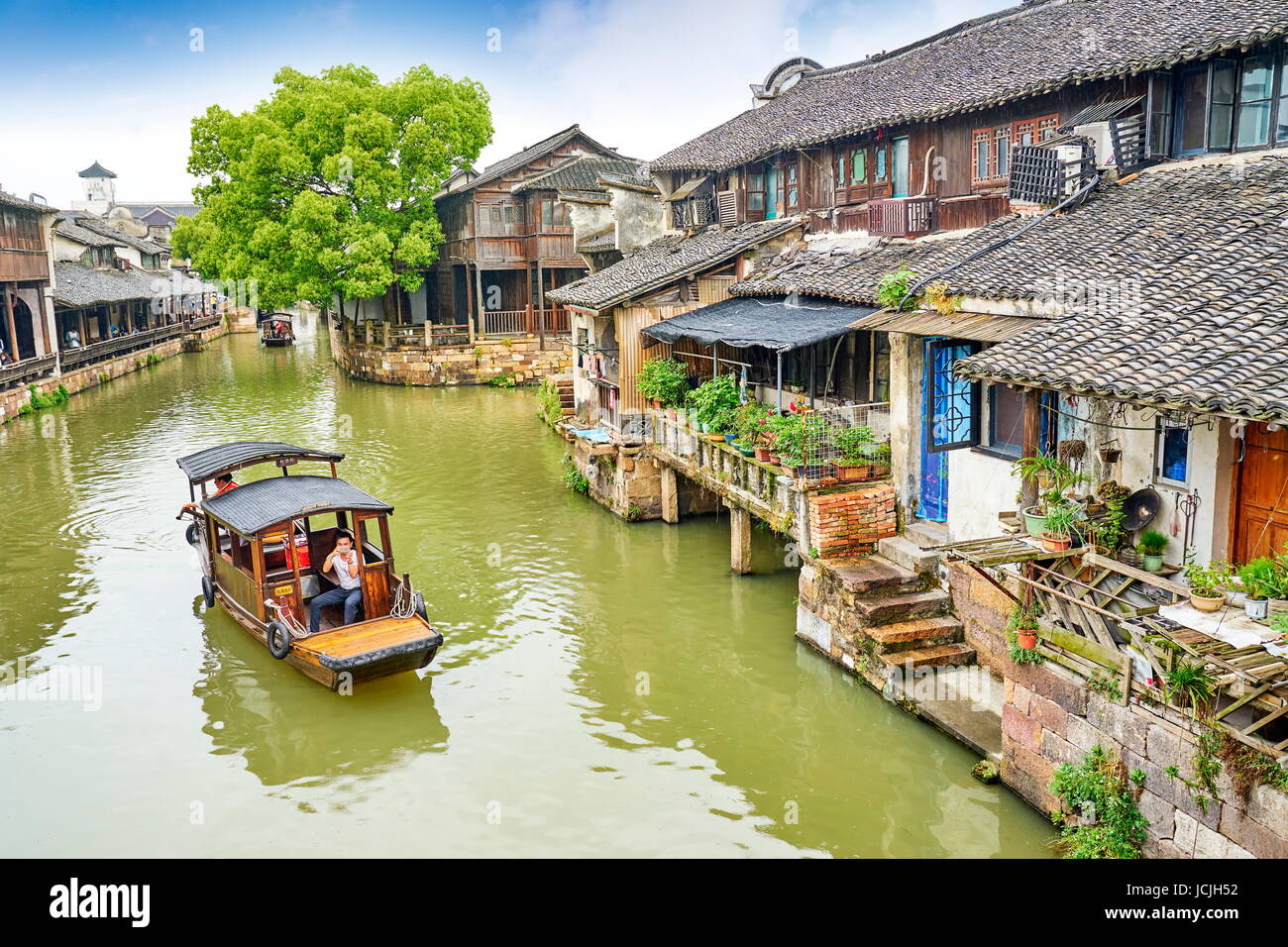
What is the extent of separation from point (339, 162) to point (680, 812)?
34951 mm

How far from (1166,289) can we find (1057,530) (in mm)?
2844

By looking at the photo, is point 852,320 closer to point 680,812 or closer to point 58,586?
point 680,812

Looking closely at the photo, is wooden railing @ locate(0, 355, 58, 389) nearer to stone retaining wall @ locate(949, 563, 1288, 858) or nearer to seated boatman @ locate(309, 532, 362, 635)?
seated boatman @ locate(309, 532, 362, 635)

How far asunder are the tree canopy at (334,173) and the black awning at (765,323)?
2387 cm

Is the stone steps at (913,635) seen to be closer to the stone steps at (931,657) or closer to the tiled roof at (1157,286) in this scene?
the stone steps at (931,657)

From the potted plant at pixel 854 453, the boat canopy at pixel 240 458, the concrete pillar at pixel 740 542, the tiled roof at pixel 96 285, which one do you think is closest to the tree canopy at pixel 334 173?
the tiled roof at pixel 96 285

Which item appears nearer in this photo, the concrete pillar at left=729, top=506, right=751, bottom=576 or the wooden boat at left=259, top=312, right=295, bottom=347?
the concrete pillar at left=729, top=506, right=751, bottom=576

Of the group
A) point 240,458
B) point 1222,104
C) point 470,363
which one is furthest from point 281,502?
point 470,363

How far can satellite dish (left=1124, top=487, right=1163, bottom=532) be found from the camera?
10695mm

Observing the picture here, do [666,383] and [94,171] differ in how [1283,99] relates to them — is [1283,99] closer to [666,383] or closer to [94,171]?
[666,383]

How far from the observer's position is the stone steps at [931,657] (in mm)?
13273

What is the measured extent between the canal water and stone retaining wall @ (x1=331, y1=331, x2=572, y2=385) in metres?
20.3

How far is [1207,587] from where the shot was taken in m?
8.71

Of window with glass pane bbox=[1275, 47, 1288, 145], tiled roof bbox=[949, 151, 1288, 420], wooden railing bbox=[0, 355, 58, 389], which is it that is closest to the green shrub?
tiled roof bbox=[949, 151, 1288, 420]
